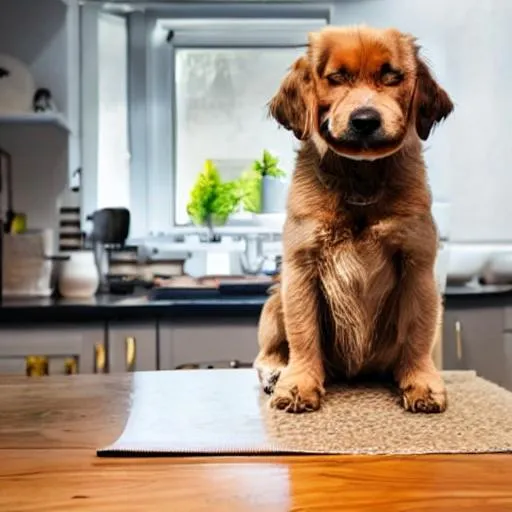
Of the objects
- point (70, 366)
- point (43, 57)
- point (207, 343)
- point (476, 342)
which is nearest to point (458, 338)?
point (476, 342)

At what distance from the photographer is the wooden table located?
0.54 metres

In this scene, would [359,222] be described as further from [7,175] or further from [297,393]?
[7,175]

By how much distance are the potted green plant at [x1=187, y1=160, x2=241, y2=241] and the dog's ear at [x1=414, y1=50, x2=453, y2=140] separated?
1.68 m

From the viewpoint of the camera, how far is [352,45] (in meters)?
0.79

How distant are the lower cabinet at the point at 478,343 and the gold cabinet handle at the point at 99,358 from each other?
90cm

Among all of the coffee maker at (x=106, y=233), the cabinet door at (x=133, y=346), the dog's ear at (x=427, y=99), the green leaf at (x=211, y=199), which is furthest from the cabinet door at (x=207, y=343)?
the dog's ear at (x=427, y=99)

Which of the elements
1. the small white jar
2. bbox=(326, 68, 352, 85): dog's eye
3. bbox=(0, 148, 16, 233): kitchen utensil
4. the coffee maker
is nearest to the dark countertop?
the small white jar

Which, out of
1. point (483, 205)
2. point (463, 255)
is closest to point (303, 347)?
point (463, 255)

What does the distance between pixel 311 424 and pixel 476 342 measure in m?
1.45

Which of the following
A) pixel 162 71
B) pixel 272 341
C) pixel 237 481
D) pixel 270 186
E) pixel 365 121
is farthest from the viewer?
pixel 162 71

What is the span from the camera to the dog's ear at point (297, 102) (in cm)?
83

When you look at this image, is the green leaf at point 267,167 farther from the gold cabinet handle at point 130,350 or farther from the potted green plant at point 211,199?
the gold cabinet handle at point 130,350

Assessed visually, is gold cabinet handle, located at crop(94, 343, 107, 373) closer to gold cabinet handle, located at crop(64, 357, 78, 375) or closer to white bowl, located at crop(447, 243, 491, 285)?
gold cabinet handle, located at crop(64, 357, 78, 375)

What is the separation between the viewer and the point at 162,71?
2672mm
